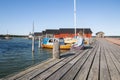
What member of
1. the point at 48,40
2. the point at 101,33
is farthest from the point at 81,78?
the point at 101,33

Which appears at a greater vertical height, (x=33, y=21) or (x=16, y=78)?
(x=33, y=21)

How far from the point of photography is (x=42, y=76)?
19.4 feet

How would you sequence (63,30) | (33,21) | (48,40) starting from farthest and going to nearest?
1. (63,30)
2. (48,40)
3. (33,21)

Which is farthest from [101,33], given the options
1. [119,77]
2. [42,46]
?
[119,77]

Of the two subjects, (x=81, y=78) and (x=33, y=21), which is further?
(x=33, y=21)

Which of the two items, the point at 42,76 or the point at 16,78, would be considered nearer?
the point at 16,78

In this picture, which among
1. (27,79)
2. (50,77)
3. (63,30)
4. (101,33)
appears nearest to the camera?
(27,79)

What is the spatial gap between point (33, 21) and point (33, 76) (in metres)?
23.7

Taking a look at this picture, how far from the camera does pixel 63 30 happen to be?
10719 cm

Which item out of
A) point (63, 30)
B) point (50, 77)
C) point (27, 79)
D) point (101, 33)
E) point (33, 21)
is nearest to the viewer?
point (27, 79)

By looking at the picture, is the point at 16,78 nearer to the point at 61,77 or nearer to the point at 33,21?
the point at 61,77

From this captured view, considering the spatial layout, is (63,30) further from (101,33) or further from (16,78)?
(16,78)

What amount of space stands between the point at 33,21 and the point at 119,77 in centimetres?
2418

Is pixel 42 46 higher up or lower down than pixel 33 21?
lower down
